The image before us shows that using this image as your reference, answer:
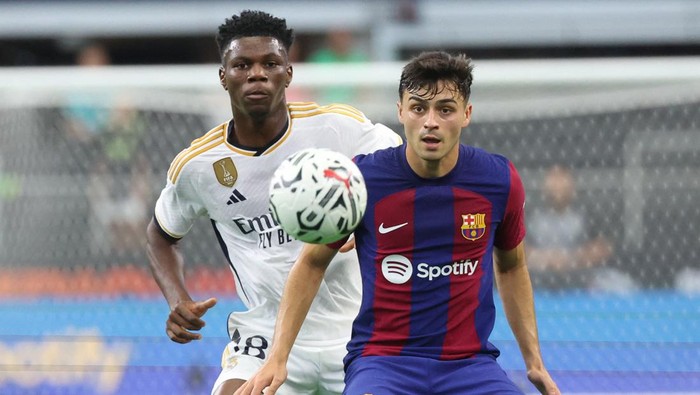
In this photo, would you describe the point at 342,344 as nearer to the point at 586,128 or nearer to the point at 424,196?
the point at 424,196

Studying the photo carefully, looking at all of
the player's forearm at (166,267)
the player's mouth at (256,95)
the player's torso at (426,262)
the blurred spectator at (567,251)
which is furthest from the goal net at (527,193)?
the player's torso at (426,262)

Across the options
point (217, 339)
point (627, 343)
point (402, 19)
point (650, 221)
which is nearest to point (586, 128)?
point (650, 221)

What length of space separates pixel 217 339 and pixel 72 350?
3.14 ft

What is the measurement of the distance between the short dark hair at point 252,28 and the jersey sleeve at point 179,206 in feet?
1.92

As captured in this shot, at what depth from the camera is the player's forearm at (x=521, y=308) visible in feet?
14.2

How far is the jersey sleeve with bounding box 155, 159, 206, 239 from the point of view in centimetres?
493

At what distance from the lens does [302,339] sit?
4.88 meters

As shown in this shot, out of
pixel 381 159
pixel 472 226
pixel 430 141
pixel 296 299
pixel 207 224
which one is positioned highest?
pixel 430 141

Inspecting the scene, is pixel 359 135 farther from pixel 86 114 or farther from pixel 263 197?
pixel 86 114

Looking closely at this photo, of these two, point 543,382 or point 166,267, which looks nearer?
point 543,382

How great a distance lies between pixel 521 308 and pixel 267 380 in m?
1.06

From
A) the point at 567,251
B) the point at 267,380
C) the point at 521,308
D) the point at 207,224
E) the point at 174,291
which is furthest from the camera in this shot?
the point at 207,224

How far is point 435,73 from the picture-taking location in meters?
4.12

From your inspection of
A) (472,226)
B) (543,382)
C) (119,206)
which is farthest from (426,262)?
(119,206)
